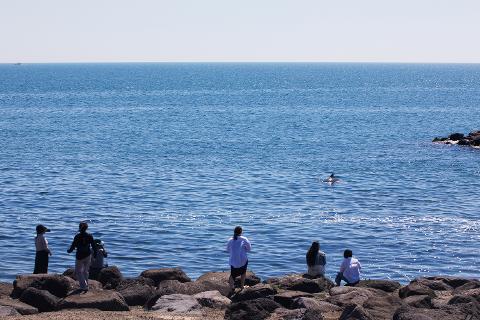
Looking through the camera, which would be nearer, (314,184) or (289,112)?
(314,184)

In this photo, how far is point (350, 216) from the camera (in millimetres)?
42156

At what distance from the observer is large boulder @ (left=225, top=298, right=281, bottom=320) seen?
18.6 metres

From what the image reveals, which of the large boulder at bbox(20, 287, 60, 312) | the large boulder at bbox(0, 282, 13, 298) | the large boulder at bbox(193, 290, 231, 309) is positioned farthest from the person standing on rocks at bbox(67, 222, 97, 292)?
the large boulder at bbox(193, 290, 231, 309)

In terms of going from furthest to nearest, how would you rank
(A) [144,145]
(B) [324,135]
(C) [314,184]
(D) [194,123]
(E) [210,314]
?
(D) [194,123]
(B) [324,135]
(A) [144,145]
(C) [314,184]
(E) [210,314]

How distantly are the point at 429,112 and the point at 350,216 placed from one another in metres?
83.9

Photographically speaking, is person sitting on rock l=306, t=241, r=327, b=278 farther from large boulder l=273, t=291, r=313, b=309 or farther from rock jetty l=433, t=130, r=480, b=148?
rock jetty l=433, t=130, r=480, b=148

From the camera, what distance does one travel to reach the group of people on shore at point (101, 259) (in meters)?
21.8

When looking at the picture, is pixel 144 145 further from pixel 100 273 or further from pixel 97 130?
pixel 100 273

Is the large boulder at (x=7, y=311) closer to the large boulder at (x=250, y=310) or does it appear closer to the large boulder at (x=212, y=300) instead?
the large boulder at (x=212, y=300)

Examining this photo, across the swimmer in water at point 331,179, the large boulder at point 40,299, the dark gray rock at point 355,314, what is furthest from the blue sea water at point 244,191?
the dark gray rock at point 355,314

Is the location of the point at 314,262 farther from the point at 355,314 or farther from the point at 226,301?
the point at 355,314

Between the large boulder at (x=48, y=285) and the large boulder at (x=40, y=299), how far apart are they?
0.85 metres

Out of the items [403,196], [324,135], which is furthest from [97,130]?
[403,196]

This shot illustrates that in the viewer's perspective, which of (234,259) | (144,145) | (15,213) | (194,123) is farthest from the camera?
(194,123)
